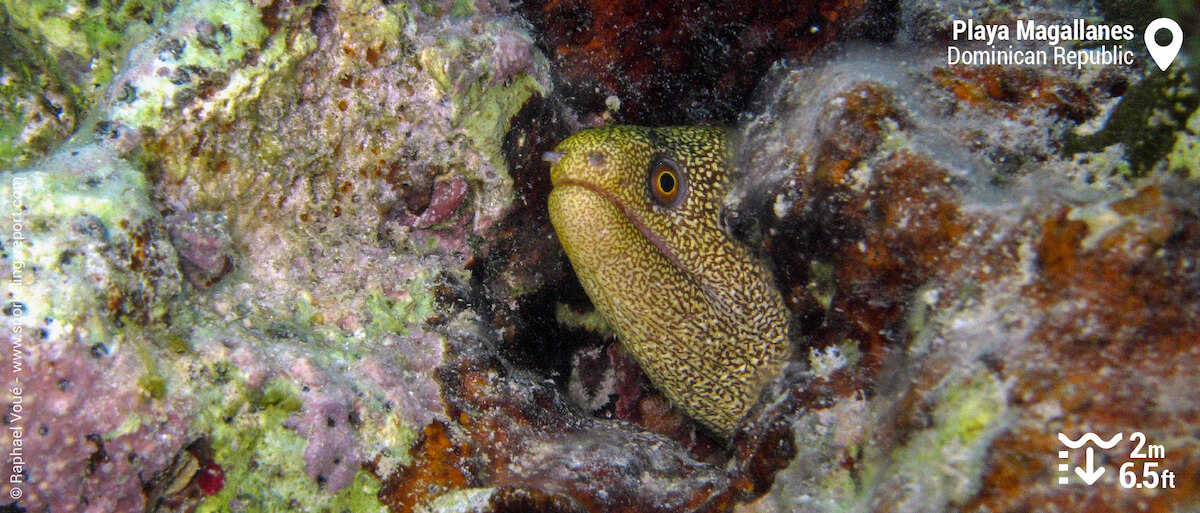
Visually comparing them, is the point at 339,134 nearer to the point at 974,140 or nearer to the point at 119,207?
the point at 119,207

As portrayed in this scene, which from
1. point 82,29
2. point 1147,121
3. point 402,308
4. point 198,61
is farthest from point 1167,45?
point 82,29

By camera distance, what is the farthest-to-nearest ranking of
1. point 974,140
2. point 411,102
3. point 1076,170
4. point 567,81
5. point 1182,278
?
point 567,81
point 411,102
point 974,140
point 1076,170
point 1182,278

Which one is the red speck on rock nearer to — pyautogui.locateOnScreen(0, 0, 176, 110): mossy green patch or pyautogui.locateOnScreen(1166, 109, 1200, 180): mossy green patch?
pyautogui.locateOnScreen(0, 0, 176, 110): mossy green patch

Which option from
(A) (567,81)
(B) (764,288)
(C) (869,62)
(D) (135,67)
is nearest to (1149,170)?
(C) (869,62)

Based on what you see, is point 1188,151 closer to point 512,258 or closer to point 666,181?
point 666,181

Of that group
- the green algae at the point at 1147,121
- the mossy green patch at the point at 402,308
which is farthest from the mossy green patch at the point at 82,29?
the green algae at the point at 1147,121

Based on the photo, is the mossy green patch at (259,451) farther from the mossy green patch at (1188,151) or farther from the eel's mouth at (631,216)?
the mossy green patch at (1188,151)
